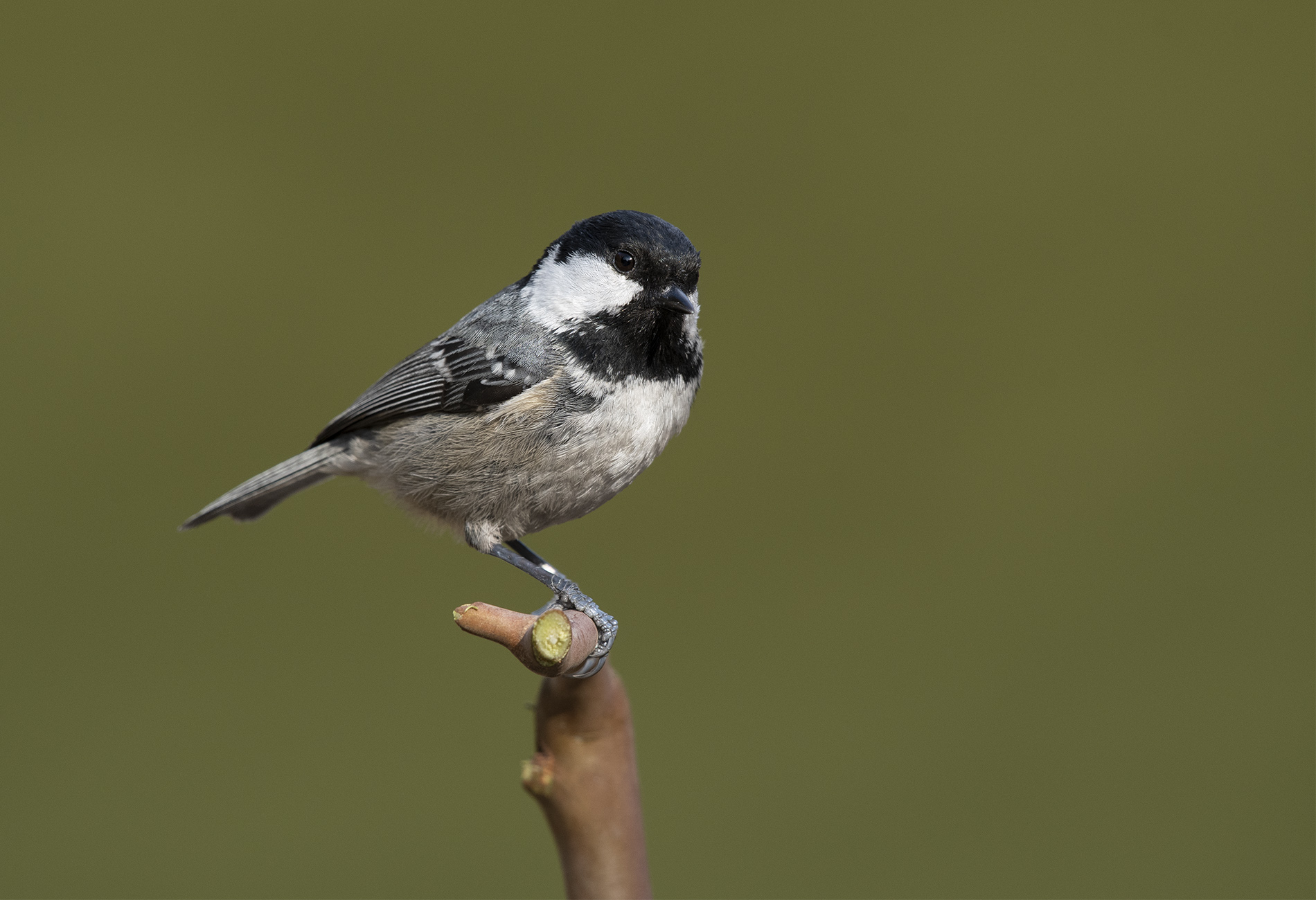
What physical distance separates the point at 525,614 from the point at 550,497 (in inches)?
9.9

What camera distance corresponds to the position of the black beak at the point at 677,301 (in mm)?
1192

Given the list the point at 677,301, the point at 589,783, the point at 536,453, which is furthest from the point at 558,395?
the point at 589,783

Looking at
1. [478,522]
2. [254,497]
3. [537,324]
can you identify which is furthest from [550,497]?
[254,497]

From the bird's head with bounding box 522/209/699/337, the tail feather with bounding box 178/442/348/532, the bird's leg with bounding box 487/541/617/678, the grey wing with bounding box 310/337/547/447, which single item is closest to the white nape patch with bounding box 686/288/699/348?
the bird's head with bounding box 522/209/699/337

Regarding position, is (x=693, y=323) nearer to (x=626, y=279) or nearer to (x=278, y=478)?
(x=626, y=279)

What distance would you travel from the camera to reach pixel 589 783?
118cm

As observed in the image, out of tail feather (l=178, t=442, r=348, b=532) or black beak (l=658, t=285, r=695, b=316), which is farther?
tail feather (l=178, t=442, r=348, b=532)

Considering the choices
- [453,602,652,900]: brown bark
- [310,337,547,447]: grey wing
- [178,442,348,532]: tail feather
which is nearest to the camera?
[453,602,652,900]: brown bark

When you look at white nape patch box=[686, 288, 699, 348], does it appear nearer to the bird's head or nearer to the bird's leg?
the bird's head

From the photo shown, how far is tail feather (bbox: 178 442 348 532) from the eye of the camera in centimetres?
146

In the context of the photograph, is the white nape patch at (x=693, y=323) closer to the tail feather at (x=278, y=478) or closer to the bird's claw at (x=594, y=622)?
the bird's claw at (x=594, y=622)

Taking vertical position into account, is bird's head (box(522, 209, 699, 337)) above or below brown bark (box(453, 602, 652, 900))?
above

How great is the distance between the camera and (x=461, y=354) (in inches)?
53.3

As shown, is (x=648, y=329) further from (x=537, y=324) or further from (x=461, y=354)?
(x=461, y=354)
